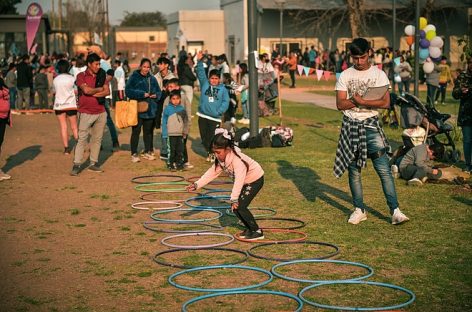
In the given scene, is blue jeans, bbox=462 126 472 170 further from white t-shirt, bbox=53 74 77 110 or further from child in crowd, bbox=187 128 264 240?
white t-shirt, bbox=53 74 77 110

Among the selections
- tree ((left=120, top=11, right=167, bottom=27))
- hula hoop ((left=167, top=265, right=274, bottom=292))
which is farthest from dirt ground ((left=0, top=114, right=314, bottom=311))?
tree ((left=120, top=11, right=167, bottom=27))

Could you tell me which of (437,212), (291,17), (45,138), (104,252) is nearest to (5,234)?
(104,252)

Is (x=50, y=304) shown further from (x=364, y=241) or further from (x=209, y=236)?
(x=364, y=241)

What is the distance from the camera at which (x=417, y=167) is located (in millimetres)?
12828

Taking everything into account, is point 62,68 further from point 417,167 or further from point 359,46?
point 359,46

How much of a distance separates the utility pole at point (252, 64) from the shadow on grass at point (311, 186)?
9.93 ft

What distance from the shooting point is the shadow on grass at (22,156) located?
15899mm

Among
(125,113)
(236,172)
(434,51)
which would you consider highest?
(434,51)

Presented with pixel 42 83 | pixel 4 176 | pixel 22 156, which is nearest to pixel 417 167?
pixel 4 176

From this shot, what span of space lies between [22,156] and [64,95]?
1756 mm

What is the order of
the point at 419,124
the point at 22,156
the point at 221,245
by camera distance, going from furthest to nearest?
the point at 22,156 → the point at 419,124 → the point at 221,245

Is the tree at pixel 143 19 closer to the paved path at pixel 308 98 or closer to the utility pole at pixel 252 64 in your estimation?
the paved path at pixel 308 98

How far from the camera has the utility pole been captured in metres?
17.8

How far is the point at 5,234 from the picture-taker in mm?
9586
